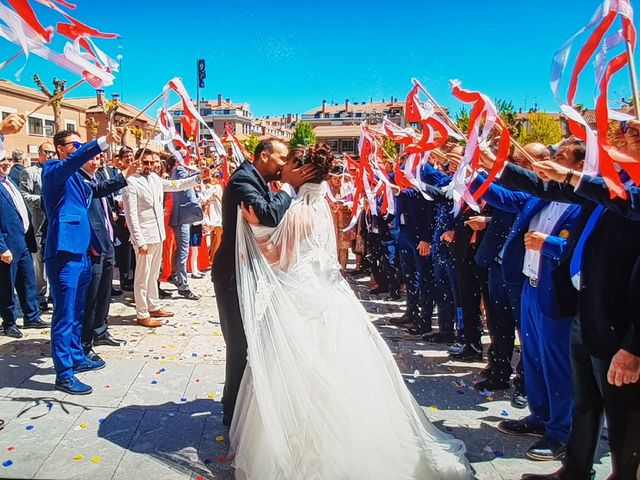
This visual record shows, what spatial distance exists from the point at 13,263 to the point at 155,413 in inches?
127

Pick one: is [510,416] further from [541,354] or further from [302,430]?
[302,430]

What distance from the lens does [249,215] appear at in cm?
297

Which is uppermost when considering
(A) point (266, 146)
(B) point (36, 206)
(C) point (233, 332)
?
(A) point (266, 146)

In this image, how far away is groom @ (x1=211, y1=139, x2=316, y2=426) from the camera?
9.91 ft

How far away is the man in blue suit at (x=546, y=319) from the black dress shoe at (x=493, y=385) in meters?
Answer: 0.71

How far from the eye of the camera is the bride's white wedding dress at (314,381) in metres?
2.64

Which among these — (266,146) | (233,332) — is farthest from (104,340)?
(266,146)

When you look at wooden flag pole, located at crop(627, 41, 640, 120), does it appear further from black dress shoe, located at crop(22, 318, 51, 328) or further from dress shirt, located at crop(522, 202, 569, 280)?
black dress shoe, located at crop(22, 318, 51, 328)

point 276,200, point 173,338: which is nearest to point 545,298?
point 276,200

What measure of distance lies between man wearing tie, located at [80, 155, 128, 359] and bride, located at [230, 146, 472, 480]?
89.9 inches

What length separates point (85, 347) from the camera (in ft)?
15.4

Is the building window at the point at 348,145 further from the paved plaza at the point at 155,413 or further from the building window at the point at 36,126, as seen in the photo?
the paved plaza at the point at 155,413

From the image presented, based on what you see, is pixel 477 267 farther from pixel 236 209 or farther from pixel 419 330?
pixel 236 209

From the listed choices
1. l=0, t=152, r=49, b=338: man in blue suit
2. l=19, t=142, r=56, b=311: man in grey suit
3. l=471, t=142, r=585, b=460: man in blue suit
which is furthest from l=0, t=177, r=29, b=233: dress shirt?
l=471, t=142, r=585, b=460: man in blue suit
